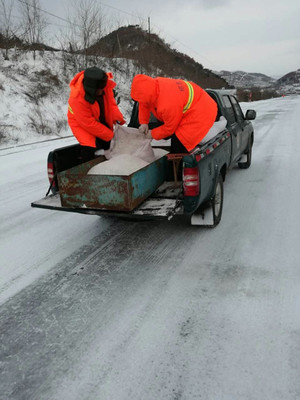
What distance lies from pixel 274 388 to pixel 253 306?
2.63 ft

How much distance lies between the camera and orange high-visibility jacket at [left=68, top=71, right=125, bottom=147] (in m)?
4.23

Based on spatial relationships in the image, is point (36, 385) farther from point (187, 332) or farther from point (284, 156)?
point (284, 156)

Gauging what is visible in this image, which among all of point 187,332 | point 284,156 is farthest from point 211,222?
point 284,156

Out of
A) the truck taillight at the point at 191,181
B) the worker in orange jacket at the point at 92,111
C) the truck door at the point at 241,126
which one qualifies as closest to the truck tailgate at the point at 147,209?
the truck taillight at the point at 191,181

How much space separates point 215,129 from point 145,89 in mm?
1461

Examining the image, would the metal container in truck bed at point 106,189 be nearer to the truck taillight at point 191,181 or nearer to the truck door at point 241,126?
the truck taillight at point 191,181

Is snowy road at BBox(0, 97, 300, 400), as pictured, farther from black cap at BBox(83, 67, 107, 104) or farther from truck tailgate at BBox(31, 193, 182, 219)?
black cap at BBox(83, 67, 107, 104)

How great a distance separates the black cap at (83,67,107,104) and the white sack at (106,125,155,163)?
76 centimetres

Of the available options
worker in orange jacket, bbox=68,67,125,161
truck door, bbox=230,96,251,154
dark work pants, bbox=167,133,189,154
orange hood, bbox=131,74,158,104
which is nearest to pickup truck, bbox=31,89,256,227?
dark work pants, bbox=167,133,189,154

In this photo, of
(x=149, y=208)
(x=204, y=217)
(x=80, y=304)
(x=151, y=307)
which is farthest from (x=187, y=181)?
(x=80, y=304)

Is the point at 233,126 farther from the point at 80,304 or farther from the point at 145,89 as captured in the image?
the point at 80,304

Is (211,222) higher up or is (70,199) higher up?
(70,199)

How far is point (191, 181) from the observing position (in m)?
3.59

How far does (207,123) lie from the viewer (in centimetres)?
425
